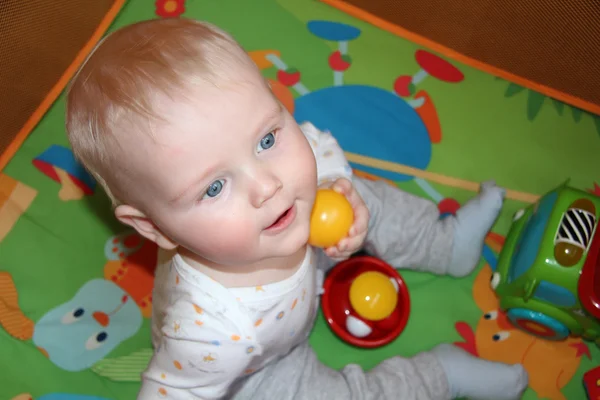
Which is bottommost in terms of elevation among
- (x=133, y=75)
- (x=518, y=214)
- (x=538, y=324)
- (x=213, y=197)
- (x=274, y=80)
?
(x=538, y=324)

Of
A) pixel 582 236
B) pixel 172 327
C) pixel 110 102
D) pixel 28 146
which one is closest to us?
pixel 110 102

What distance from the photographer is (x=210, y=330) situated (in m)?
0.75

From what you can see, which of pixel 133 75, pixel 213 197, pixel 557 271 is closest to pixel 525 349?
pixel 557 271

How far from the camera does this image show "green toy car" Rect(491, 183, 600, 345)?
0.90 metres

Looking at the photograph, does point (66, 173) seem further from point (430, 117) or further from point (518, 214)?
point (518, 214)

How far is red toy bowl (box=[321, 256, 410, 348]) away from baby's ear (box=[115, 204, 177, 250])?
1.32ft

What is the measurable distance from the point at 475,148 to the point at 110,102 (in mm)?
808

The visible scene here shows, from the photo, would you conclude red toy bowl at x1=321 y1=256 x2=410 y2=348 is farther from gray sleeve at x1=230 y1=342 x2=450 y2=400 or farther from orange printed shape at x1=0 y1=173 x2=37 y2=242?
orange printed shape at x1=0 y1=173 x2=37 y2=242

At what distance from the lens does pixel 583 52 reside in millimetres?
1132

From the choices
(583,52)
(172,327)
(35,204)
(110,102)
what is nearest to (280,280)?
(172,327)

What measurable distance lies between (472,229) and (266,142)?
56 cm

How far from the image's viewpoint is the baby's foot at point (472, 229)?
3.46 feet

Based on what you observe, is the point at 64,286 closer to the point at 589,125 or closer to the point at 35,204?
the point at 35,204

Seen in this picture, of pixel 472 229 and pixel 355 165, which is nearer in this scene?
pixel 472 229
